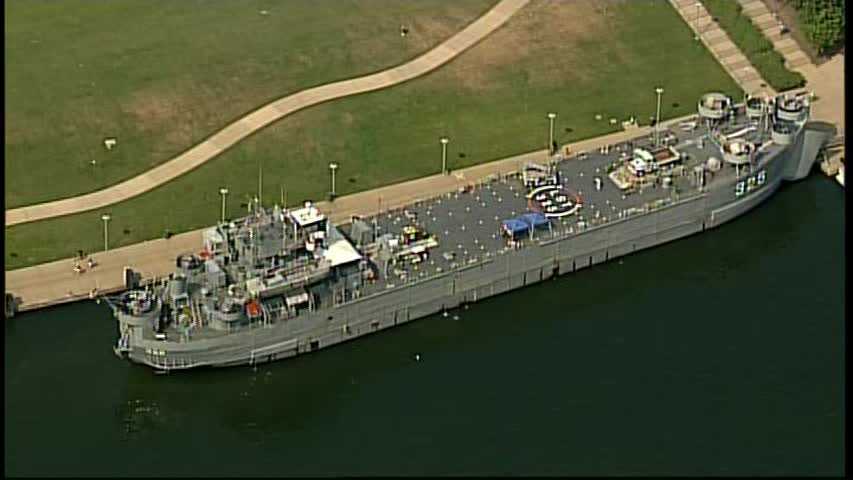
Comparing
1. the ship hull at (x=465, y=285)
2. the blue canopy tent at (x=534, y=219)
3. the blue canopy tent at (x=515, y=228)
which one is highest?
the blue canopy tent at (x=534, y=219)

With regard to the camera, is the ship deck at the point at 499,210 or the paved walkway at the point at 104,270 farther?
the ship deck at the point at 499,210

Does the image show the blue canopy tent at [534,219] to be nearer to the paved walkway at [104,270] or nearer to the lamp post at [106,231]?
the paved walkway at [104,270]

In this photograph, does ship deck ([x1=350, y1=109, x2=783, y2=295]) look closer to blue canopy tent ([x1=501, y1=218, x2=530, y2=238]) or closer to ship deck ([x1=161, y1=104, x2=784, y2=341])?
ship deck ([x1=161, y1=104, x2=784, y2=341])

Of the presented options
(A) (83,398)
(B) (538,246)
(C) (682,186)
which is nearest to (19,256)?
(A) (83,398)

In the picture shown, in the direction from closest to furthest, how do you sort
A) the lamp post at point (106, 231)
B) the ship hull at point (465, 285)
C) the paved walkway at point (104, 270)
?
1. the ship hull at point (465, 285)
2. the paved walkway at point (104, 270)
3. the lamp post at point (106, 231)

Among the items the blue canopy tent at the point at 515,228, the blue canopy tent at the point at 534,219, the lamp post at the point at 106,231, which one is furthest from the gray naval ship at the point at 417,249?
the lamp post at the point at 106,231

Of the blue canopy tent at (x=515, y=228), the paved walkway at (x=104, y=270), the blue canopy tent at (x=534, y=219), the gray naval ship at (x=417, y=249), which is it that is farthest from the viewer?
the blue canopy tent at (x=534, y=219)

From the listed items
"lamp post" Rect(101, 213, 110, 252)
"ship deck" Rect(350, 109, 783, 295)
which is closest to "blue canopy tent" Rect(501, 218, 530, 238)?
"ship deck" Rect(350, 109, 783, 295)
